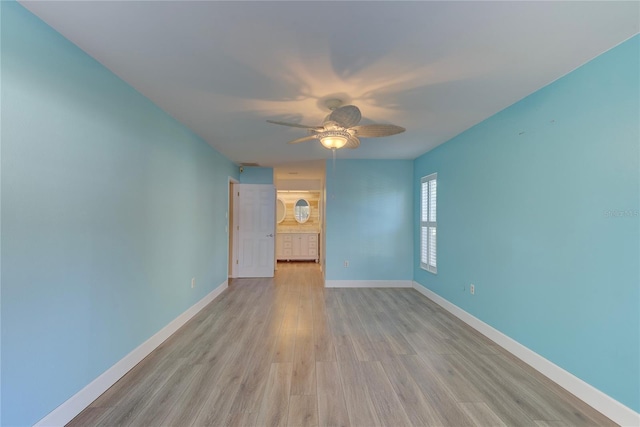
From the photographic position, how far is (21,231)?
1349 millimetres


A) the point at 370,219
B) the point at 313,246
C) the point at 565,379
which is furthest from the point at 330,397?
the point at 313,246

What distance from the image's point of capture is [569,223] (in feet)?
6.49

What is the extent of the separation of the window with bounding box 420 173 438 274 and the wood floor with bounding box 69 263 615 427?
1091mm

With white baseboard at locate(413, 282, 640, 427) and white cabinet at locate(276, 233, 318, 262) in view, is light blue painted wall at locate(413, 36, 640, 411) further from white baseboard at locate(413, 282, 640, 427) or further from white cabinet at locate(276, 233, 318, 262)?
white cabinet at locate(276, 233, 318, 262)

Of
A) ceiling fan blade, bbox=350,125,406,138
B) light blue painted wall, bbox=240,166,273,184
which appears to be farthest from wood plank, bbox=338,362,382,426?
light blue painted wall, bbox=240,166,273,184

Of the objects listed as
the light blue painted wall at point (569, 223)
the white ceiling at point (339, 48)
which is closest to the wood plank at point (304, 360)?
the light blue painted wall at point (569, 223)

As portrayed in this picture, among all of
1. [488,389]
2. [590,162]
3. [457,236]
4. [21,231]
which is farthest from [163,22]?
[457,236]

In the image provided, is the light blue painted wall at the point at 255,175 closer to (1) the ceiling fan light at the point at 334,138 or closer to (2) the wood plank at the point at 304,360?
(2) the wood plank at the point at 304,360

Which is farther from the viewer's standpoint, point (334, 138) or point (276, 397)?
point (334, 138)

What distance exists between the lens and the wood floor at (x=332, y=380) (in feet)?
5.48

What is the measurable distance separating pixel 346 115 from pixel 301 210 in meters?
6.34

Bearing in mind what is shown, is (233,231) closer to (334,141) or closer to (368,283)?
(368,283)

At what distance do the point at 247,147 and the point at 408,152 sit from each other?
259 cm

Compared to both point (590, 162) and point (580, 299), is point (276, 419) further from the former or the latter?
point (590, 162)
